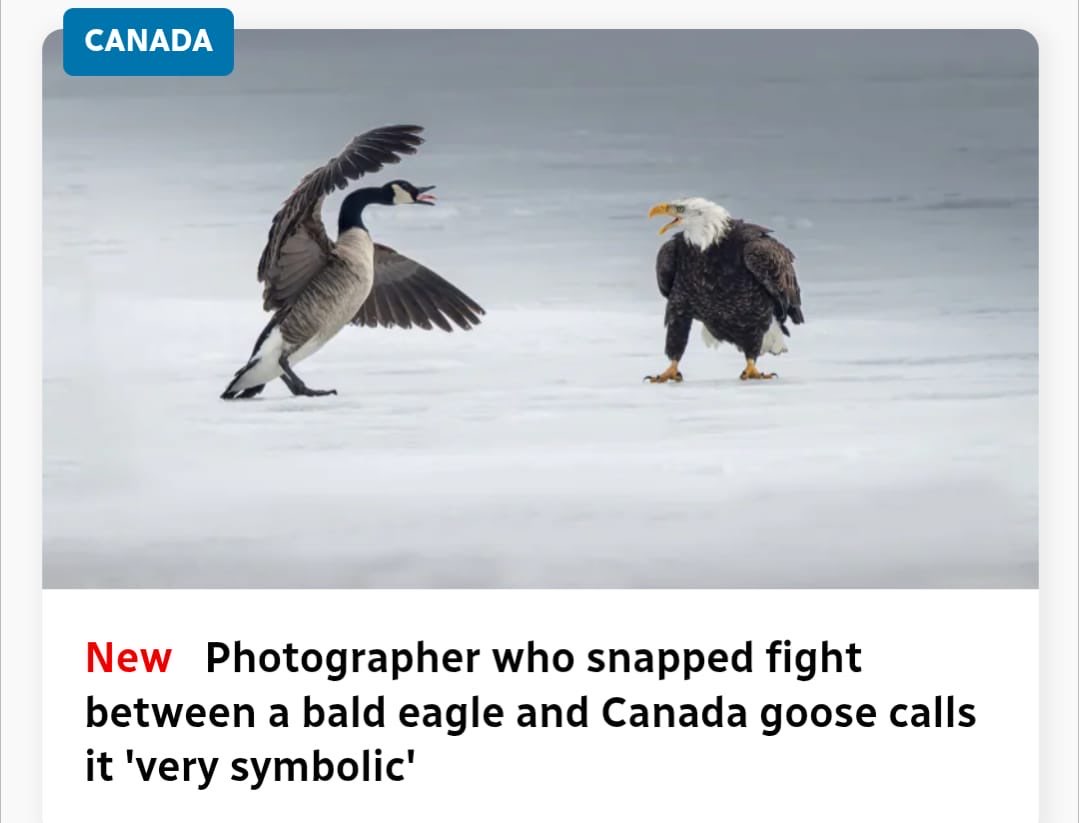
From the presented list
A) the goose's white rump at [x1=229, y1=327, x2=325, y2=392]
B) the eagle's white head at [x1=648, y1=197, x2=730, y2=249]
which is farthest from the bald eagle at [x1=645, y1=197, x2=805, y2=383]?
the goose's white rump at [x1=229, y1=327, x2=325, y2=392]

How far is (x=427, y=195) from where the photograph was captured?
3715mm

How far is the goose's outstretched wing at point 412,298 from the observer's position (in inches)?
146

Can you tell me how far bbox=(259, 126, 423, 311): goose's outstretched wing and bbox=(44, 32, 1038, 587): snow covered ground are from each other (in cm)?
4

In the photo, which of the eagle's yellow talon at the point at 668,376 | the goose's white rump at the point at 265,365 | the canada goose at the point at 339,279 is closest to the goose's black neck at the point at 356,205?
the canada goose at the point at 339,279

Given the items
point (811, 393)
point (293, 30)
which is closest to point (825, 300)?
point (811, 393)

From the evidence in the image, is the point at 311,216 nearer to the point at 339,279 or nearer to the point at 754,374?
the point at 339,279

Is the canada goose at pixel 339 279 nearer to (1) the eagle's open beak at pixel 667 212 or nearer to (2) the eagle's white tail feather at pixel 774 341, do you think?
(1) the eagle's open beak at pixel 667 212

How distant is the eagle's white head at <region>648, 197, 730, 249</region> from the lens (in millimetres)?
3703

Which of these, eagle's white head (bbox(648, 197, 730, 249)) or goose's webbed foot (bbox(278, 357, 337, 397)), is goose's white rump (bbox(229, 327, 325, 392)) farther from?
eagle's white head (bbox(648, 197, 730, 249))

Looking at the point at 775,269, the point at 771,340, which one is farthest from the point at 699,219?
Result: the point at 771,340

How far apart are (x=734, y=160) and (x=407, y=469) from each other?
1.02m

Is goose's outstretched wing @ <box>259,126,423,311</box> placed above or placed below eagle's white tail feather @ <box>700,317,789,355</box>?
above
